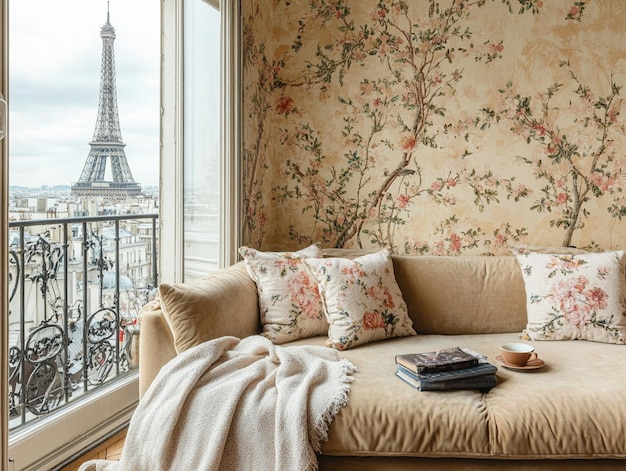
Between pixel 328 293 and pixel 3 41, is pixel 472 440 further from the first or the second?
pixel 3 41

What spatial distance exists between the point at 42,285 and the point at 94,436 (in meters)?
0.69

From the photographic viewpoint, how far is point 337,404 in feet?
6.34

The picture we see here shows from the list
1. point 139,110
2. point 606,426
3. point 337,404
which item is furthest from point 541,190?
point 139,110

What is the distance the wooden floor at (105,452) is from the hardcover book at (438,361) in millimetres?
1191

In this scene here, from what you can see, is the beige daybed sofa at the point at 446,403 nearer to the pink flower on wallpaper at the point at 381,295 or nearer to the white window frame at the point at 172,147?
the pink flower on wallpaper at the point at 381,295

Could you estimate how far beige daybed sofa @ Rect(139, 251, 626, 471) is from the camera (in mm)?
1886

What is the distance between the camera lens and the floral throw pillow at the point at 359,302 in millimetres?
2539

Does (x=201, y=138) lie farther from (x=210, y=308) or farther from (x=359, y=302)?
(x=359, y=302)

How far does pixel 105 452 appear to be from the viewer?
8.00ft

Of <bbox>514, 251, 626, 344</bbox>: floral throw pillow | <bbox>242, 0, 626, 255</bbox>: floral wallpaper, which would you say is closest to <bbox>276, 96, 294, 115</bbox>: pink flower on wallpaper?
<bbox>242, 0, 626, 255</bbox>: floral wallpaper

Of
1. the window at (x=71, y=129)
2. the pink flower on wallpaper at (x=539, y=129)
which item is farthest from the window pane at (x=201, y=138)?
the pink flower on wallpaper at (x=539, y=129)

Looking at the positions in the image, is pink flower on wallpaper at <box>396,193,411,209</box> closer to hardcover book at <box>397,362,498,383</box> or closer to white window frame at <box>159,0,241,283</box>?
Answer: white window frame at <box>159,0,241,283</box>

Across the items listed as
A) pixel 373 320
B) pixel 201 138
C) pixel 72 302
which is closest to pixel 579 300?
pixel 373 320

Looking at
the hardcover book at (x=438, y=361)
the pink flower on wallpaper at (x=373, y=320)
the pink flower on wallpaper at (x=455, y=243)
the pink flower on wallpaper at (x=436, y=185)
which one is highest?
the pink flower on wallpaper at (x=436, y=185)
